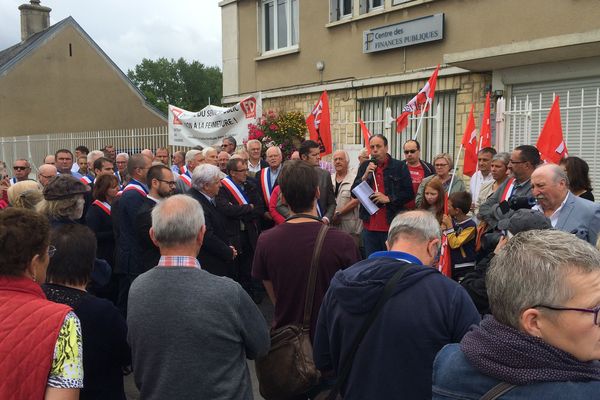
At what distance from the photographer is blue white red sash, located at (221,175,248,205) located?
6258mm

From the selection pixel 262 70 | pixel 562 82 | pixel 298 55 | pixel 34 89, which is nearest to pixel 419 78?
pixel 562 82

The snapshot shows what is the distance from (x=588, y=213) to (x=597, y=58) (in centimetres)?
596

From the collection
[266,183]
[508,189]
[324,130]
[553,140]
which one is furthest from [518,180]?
[324,130]

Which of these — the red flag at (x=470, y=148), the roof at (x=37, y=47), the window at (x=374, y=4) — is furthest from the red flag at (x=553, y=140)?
the roof at (x=37, y=47)

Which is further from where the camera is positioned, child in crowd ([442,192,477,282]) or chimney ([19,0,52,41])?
chimney ([19,0,52,41])

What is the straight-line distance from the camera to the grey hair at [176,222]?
266 cm

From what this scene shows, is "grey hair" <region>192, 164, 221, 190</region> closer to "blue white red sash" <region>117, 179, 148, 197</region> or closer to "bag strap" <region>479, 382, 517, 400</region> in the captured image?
"blue white red sash" <region>117, 179, 148, 197</region>

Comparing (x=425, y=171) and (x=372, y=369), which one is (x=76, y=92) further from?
(x=372, y=369)

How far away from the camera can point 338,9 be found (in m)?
13.0

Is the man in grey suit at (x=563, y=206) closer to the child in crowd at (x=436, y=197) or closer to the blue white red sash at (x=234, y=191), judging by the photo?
the child in crowd at (x=436, y=197)

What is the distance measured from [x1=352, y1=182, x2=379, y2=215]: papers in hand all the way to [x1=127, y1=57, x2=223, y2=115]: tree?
6838 centimetres

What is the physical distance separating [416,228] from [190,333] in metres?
1.10

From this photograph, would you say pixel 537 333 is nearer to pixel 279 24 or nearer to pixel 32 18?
pixel 279 24

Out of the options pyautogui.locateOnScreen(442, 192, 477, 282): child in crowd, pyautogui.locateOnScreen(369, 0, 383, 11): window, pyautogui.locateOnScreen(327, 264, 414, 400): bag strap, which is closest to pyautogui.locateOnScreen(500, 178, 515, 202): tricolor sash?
pyautogui.locateOnScreen(442, 192, 477, 282): child in crowd
